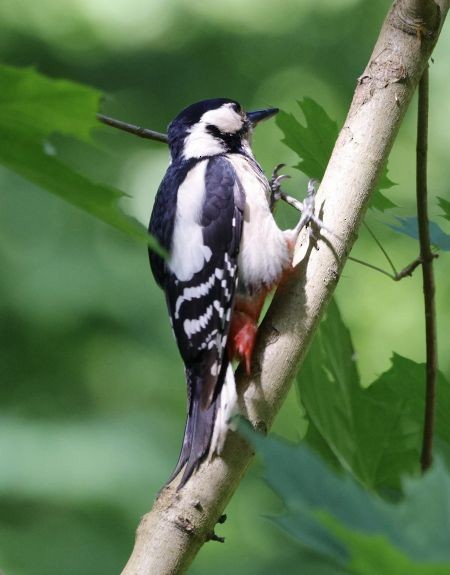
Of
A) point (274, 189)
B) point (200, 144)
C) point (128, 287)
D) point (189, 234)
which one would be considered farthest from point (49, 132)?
point (128, 287)

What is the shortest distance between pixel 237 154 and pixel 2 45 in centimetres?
566

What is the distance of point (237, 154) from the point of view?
2395mm

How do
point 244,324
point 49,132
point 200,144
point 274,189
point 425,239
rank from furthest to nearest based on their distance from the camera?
1. point 200,144
2. point 274,189
3. point 244,324
4. point 425,239
5. point 49,132

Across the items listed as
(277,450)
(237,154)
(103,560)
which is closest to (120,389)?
(103,560)

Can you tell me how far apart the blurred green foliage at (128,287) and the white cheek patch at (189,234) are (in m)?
2.06

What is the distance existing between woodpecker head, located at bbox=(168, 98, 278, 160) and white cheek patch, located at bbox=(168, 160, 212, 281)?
0.63 ft

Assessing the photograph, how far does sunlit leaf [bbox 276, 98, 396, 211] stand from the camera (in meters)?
1.52

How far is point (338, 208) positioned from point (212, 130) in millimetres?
1014

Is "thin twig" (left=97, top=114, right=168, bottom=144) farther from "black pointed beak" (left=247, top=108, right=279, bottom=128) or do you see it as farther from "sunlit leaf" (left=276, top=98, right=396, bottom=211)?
"black pointed beak" (left=247, top=108, right=279, bottom=128)

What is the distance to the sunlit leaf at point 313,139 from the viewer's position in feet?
4.98

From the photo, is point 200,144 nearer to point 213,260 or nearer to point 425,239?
point 213,260

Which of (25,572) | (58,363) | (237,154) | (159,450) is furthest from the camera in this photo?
(58,363)

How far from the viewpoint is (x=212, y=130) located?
96.3 inches

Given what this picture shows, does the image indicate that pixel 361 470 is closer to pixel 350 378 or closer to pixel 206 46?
pixel 350 378
